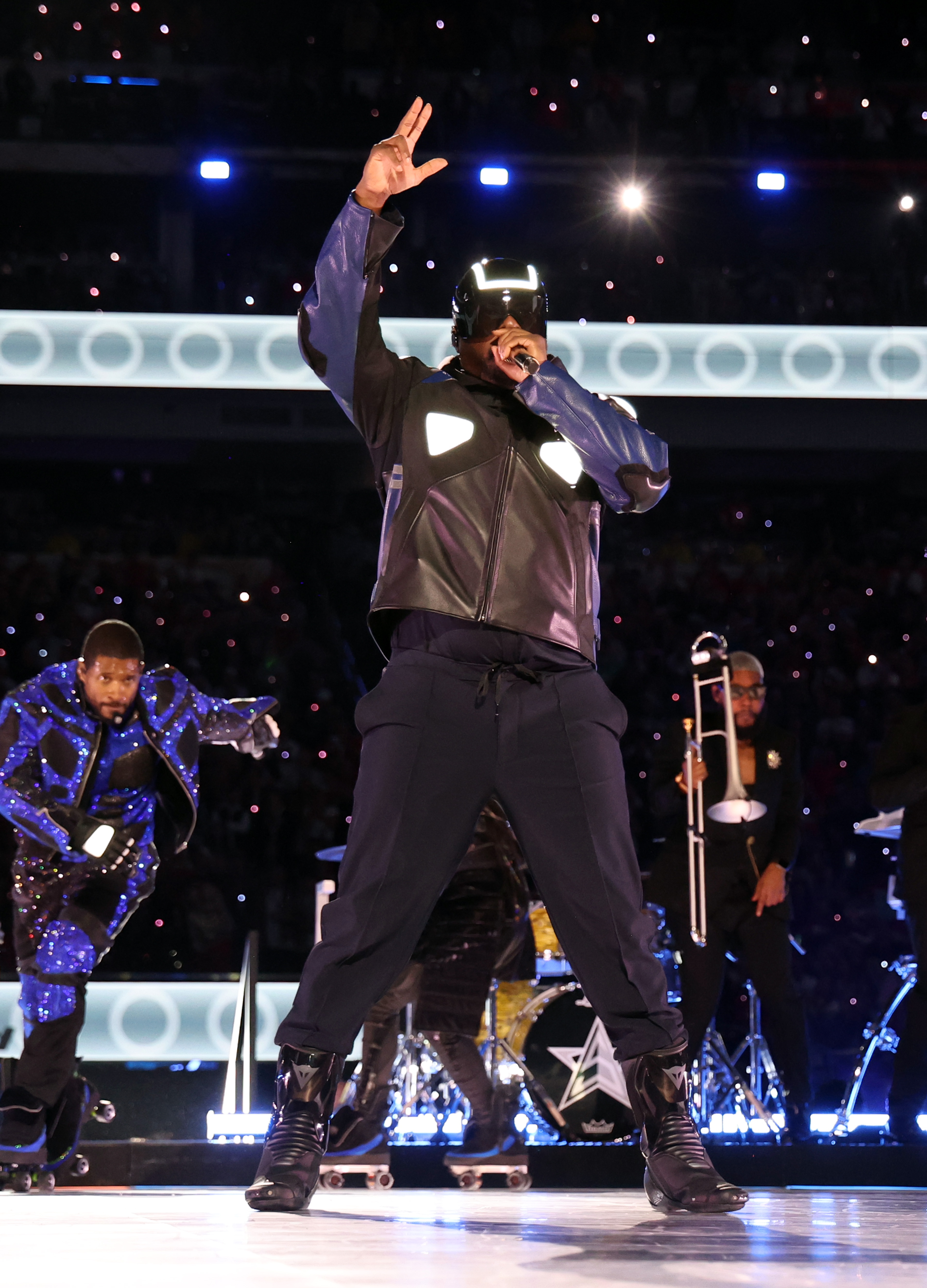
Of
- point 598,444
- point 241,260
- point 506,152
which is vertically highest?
point 506,152

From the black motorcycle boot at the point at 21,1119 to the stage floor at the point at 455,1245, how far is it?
1.00 m

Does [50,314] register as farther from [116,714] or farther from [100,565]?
[116,714]

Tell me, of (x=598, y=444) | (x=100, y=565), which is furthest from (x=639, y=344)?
(x=598, y=444)

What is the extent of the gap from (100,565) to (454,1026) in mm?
6589

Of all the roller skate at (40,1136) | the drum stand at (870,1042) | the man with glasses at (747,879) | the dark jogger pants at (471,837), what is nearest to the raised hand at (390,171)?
the dark jogger pants at (471,837)

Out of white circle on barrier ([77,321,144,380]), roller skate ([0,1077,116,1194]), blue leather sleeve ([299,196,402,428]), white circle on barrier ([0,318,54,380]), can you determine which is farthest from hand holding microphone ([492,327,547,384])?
white circle on barrier ([0,318,54,380])

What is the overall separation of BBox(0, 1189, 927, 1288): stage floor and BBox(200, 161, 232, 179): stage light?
363 inches

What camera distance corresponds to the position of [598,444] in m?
2.43

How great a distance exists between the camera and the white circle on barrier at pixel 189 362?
9.56 metres

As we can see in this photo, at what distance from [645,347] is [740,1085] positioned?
5.62 meters

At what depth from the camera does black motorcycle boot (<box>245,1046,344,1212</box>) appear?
7.61 feet

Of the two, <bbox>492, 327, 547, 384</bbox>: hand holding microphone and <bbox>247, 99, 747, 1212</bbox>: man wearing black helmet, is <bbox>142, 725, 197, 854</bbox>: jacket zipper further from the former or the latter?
<bbox>492, 327, 547, 384</bbox>: hand holding microphone

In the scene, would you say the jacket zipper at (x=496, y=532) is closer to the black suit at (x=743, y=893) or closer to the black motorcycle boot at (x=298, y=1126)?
the black motorcycle boot at (x=298, y=1126)

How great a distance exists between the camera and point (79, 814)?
400cm
